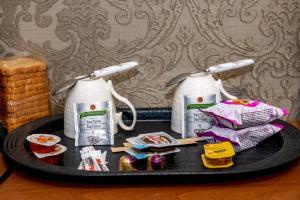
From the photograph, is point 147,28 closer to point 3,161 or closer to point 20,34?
point 20,34

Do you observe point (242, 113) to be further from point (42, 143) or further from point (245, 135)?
point (42, 143)

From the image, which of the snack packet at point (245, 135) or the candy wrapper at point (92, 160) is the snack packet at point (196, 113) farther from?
the candy wrapper at point (92, 160)

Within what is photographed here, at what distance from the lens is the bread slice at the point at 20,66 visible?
0.96 m

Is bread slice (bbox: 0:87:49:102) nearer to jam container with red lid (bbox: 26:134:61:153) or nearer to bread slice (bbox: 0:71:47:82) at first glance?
bread slice (bbox: 0:71:47:82)

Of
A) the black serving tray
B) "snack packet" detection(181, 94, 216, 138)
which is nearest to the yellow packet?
the black serving tray

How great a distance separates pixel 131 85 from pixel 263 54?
0.32 meters

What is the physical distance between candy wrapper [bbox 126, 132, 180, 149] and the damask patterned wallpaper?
9.4 inches

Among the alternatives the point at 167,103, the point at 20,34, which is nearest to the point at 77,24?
the point at 20,34

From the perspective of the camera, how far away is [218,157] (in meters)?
0.79

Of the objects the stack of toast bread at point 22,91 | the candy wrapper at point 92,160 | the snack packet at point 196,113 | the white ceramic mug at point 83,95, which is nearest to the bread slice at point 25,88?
the stack of toast bread at point 22,91

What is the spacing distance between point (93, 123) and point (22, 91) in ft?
0.61

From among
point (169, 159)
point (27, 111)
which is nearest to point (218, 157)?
point (169, 159)

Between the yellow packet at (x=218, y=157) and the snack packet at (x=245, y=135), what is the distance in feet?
0.19

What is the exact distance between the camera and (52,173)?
0.75m
